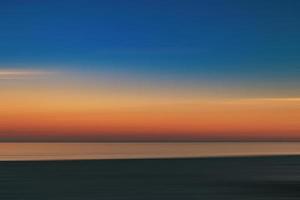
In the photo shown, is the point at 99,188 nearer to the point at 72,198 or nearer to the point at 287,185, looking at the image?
the point at 72,198

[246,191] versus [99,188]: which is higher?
[99,188]

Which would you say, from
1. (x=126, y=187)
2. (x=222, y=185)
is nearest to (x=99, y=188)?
(x=126, y=187)

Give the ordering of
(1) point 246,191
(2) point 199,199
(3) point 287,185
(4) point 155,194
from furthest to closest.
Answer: (3) point 287,185
(1) point 246,191
(4) point 155,194
(2) point 199,199

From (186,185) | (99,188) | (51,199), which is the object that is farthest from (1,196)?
(186,185)

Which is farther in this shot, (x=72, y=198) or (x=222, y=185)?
(x=222, y=185)

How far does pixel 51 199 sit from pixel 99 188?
7002mm

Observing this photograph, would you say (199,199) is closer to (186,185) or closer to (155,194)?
(155,194)

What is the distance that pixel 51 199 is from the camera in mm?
33125

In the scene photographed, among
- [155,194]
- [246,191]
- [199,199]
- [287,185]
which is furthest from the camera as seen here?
[287,185]

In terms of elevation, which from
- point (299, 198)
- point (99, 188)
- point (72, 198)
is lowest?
point (299, 198)

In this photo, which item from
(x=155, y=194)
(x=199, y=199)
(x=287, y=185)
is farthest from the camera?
(x=287, y=185)

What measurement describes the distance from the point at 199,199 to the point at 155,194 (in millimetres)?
3279

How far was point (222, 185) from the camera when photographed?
43188 mm

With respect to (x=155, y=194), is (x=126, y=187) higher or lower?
higher
